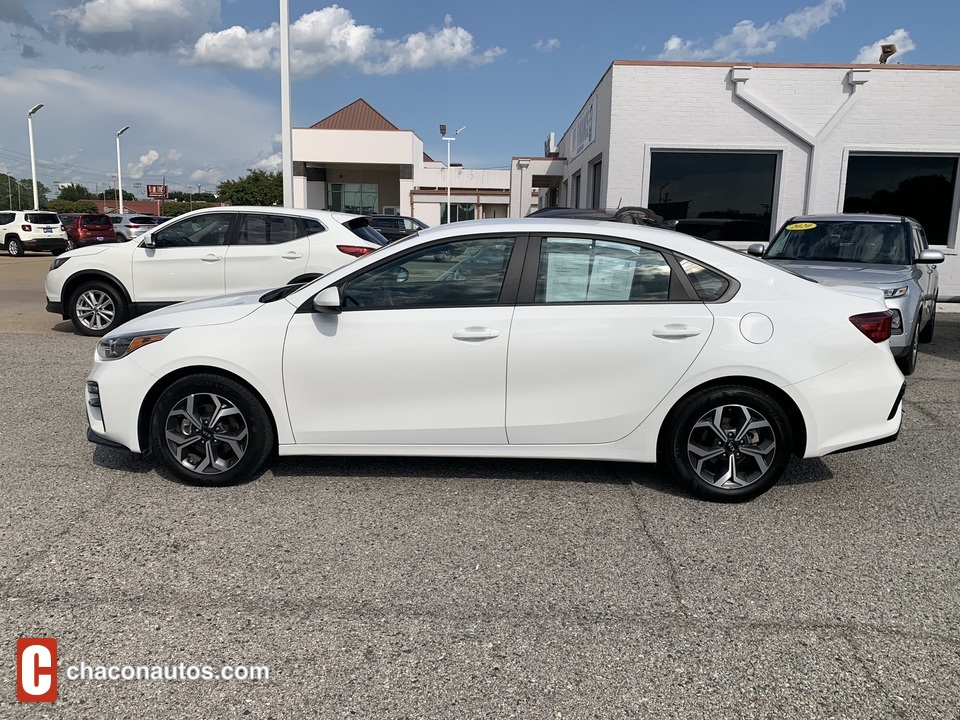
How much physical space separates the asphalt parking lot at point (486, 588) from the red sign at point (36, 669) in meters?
0.05

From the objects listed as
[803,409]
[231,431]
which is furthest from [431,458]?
[803,409]

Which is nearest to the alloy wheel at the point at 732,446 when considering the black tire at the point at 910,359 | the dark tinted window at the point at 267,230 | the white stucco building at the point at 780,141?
the black tire at the point at 910,359

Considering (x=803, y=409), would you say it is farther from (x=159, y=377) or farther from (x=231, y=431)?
(x=159, y=377)

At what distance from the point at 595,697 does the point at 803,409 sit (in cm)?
223

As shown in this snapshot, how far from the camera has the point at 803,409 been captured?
4043 millimetres

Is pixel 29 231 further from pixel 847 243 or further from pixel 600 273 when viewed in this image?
pixel 600 273

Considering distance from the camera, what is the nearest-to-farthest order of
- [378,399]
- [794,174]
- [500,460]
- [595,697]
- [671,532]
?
[595,697] → [671,532] → [378,399] → [500,460] → [794,174]

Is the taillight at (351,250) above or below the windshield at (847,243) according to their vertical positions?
below

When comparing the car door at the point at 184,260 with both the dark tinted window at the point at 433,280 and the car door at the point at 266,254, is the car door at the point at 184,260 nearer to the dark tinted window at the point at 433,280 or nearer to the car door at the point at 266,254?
the car door at the point at 266,254

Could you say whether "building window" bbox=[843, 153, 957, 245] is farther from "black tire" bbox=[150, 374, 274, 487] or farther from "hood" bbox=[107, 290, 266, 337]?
"black tire" bbox=[150, 374, 274, 487]

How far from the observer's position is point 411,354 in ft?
13.3

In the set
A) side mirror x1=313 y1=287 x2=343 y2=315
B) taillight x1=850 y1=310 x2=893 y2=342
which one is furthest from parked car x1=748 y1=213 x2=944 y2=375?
side mirror x1=313 y1=287 x2=343 y2=315

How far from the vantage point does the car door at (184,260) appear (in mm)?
9375

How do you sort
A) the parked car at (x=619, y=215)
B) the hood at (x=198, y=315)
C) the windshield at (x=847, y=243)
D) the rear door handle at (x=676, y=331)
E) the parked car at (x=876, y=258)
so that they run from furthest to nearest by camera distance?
the parked car at (x=619, y=215), the windshield at (x=847, y=243), the parked car at (x=876, y=258), the hood at (x=198, y=315), the rear door handle at (x=676, y=331)
